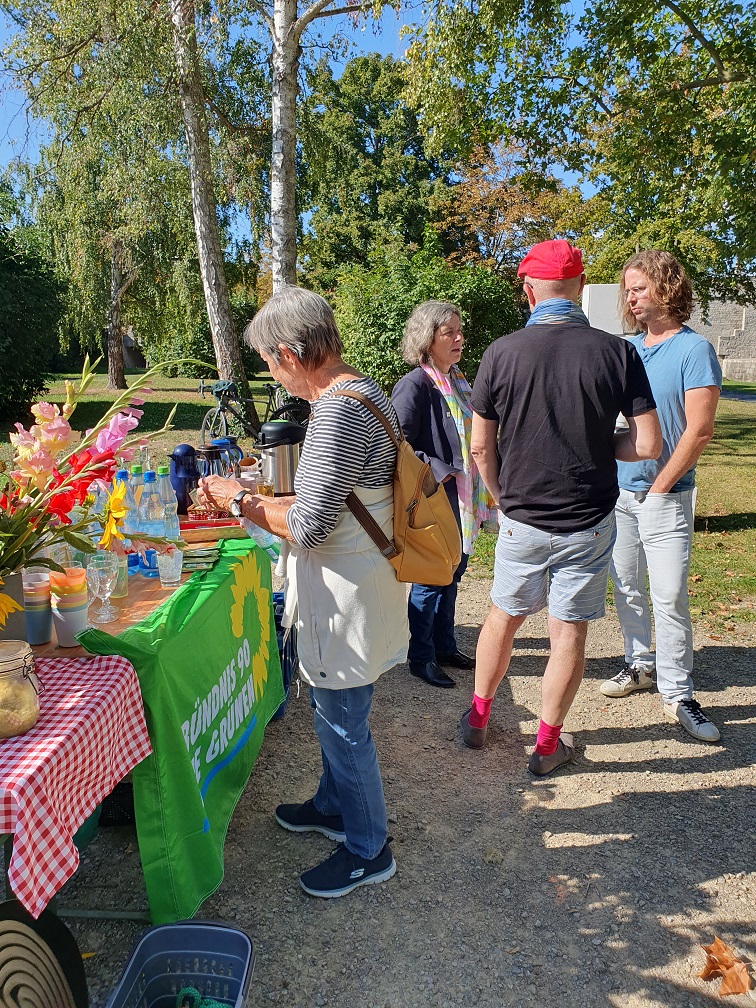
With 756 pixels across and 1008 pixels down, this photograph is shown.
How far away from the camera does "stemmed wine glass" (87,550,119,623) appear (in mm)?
2393

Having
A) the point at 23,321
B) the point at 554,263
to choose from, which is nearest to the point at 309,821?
the point at 554,263

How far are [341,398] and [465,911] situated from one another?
5.79 feet

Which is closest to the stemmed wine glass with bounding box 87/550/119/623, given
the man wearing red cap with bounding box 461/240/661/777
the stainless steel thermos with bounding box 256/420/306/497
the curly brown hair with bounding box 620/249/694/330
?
the stainless steel thermos with bounding box 256/420/306/497

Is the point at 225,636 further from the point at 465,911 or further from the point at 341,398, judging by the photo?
the point at 465,911

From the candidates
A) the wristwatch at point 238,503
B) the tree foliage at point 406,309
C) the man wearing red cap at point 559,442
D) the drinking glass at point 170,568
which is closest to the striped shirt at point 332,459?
the wristwatch at point 238,503

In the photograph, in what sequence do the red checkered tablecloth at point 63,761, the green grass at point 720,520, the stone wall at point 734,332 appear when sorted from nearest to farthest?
the red checkered tablecloth at point 63,761, the green grass at point 720,520, the stone wall at point 734,332

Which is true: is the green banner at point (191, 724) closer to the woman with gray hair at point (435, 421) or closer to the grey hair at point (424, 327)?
the woman with gray hair at point (435, 421)

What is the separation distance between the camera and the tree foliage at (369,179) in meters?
32.8

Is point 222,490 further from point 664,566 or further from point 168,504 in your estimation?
point 664,566

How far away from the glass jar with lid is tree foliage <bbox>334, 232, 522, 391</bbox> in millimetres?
9491

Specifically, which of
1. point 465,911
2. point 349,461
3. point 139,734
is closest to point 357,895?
point 465,911

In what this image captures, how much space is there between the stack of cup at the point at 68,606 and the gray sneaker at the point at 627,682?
2898 millimetres

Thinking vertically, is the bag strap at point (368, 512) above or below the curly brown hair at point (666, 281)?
below

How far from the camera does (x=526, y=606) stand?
3.24m
